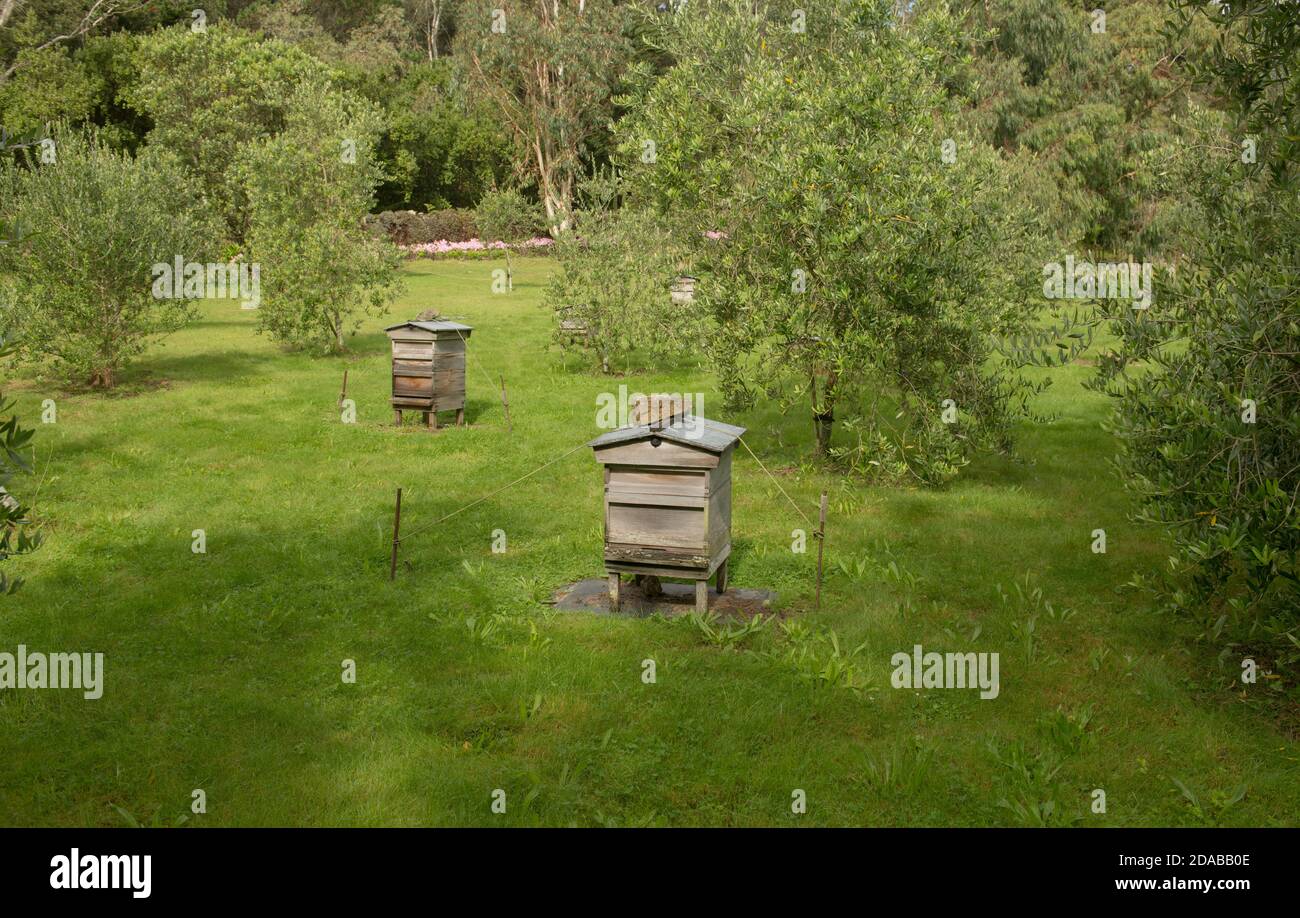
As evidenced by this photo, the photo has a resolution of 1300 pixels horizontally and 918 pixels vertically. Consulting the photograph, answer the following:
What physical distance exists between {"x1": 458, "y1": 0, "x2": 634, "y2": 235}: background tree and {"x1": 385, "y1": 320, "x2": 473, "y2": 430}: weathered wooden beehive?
34.8 meters

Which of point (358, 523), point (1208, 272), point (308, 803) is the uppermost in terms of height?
point (1208, 272)

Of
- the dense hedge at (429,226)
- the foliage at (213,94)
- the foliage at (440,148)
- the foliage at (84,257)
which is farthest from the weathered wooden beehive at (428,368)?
the foliage at (440,148)

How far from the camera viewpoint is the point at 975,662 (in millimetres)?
9719

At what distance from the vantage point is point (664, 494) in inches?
416

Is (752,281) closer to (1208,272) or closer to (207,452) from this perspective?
(1208,272)

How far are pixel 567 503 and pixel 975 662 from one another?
23.0 feet

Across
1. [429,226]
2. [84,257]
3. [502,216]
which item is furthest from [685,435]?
[429,226]

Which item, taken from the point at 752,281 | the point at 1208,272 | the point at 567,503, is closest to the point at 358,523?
the point at 567,503

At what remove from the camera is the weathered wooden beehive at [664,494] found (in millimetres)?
10375

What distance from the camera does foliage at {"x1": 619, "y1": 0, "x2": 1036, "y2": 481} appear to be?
13953 mm

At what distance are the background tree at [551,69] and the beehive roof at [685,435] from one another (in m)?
44.4

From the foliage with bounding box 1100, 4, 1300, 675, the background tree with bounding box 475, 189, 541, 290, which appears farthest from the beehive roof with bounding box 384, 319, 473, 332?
the background tree with bounding box 475, 189, 541, 290

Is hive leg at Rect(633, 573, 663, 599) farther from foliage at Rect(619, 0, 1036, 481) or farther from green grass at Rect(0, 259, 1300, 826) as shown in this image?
foliage at Rect(619, 0, 1036, 481)

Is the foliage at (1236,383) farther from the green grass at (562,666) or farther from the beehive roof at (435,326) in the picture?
the beehive roof at (435,326)
